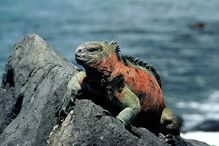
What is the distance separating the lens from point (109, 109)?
798 centimetres

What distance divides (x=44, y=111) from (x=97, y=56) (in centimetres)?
142

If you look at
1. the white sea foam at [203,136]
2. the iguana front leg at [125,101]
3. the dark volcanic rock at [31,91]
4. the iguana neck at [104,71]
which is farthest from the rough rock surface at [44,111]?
the white sea foam at [203,136]

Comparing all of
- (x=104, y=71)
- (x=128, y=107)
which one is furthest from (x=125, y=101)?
(x=104, y=71)

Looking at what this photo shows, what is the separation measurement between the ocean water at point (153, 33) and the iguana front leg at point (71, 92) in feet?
37.7

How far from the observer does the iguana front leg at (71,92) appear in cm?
797

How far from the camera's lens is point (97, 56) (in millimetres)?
7621

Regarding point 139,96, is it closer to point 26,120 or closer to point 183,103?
point 26,120

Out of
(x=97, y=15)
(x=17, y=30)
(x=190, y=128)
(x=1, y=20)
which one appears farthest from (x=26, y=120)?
(x=97, y=15)

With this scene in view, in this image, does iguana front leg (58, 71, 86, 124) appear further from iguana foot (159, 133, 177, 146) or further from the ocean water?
the ocean water

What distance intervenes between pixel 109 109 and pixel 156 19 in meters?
27.0

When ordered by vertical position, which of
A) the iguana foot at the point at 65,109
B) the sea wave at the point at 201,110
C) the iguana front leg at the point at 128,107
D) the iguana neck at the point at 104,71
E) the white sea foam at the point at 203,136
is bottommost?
the iguana foot at the point at 65,109

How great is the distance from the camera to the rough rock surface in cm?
767

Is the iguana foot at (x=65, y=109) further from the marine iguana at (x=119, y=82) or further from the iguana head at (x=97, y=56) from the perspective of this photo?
the iguana head at (x=97, y=56)

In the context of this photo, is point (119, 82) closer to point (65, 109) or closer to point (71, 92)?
point (71, 92)
